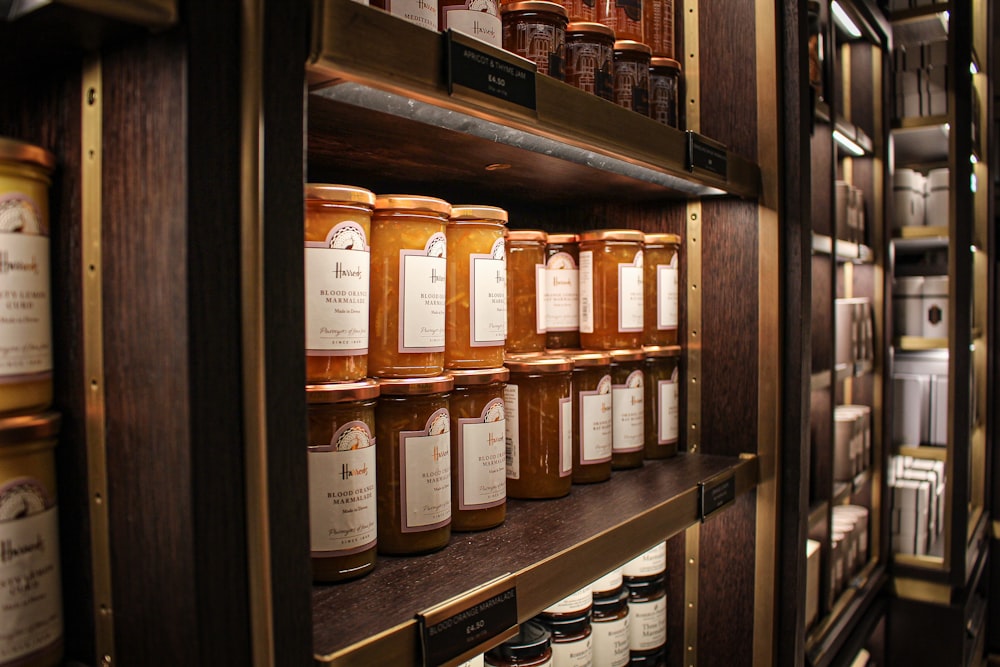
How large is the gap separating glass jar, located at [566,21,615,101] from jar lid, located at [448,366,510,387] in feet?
1.53

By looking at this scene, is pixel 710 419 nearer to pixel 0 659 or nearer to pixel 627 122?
pixel 627 122

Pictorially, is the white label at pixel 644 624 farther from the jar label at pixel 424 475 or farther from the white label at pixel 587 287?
the jar label at pixel 424 475

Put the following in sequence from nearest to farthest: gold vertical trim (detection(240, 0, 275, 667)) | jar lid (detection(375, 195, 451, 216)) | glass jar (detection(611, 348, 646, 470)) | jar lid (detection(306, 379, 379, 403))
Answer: gold vertical trim (detection(240, 0, 275, 667)) → jar lid (detection(306, 379, 379, 403)) → jar lid (detection(375, 195, 451, 216)) → glass jar (detection(611, 348, 646, 470))

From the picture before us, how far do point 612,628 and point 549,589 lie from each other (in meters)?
0.54

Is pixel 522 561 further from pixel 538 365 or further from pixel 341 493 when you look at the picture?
pixel 538 365

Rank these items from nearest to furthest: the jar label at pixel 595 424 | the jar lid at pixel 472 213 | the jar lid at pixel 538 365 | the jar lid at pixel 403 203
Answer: the jar lid at pixel 403 203 → the jar lid at pixel 472 213 → the jar lid at pixel 538 365 → the jar label at pixel 595 424

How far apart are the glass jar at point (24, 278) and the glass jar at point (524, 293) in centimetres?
70

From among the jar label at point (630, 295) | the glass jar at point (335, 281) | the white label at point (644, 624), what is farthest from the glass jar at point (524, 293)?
the white label at point (644, 624)

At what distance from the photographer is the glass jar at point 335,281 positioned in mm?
767

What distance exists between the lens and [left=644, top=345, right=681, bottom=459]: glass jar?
1.41 meters

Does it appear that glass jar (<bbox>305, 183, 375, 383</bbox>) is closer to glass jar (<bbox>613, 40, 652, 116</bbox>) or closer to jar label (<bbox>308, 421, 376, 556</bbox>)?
jar label (<bbox>308, 421, 376, 556</bbox>)

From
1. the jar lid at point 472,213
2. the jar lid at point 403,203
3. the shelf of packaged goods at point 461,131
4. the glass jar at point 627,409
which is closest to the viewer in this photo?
the shelf of packaged goods at point 461,131

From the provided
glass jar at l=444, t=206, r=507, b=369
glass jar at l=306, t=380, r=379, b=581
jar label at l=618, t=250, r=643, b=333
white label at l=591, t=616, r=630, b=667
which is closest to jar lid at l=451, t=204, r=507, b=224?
glass jar at l=444, t=206, r=507, b=369

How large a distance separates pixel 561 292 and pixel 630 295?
5.0 inches
